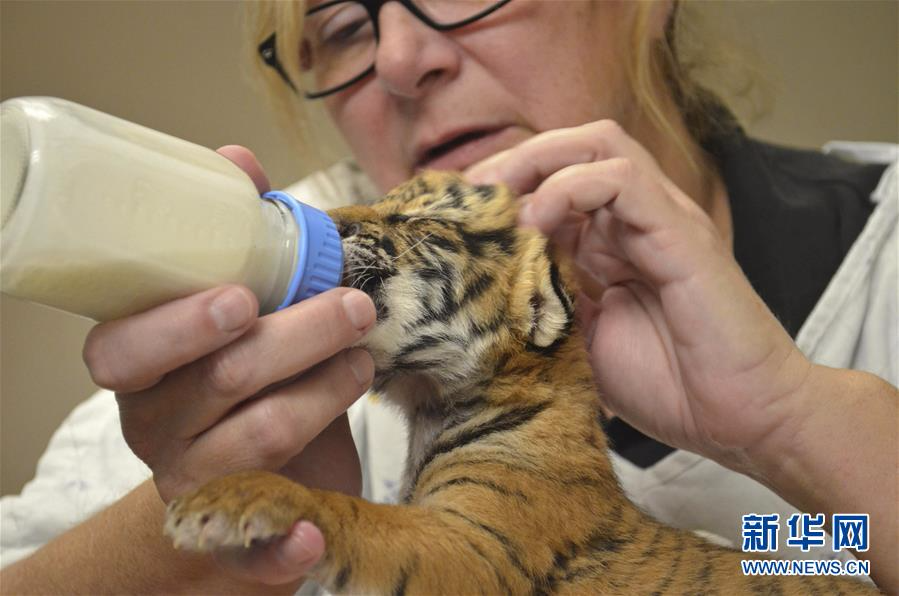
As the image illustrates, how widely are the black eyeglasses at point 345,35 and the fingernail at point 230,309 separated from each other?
0.61m

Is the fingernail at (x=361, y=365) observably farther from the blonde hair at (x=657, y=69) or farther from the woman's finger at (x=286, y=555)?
the blonde hair at (x=657, y=69)

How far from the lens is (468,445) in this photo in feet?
2.44

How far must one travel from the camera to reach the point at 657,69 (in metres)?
1.22

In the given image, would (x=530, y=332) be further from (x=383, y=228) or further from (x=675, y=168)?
(x=675, y=168)

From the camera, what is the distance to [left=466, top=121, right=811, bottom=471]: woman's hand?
2.53 ft

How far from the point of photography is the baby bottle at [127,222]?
0.47 meters

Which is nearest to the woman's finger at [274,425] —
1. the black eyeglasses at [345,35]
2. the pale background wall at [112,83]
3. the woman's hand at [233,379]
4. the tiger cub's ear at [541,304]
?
the woman's hand at [233,379]

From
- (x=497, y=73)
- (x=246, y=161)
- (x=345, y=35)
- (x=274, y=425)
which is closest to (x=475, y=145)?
(x=497, y=73)

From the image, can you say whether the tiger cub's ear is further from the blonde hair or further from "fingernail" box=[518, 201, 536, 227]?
the blonde hair

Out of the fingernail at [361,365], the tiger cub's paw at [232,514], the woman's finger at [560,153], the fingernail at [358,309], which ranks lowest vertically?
the fingernail at [361,365]

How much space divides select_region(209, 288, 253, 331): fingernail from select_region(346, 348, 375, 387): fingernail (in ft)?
0.45

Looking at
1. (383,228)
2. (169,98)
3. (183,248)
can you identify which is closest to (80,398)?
(169,98)

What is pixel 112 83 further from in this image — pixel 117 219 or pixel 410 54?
pixel 117 219

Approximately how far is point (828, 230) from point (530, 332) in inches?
27.1
